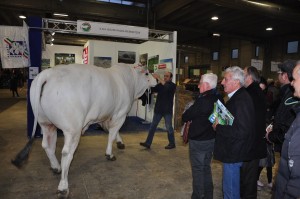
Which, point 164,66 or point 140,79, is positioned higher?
point 164,66

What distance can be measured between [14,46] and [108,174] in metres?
3.87

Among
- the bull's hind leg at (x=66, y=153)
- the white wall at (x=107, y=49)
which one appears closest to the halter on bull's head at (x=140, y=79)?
the bull's hind leg at (x=66, y=153)

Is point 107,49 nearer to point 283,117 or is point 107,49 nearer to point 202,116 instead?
point 202,116

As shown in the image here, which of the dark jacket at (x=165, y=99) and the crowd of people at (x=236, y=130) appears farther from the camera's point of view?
the dark jacket at (x=165, y=99)

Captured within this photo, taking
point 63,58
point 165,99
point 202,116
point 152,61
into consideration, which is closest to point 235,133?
point 202,116

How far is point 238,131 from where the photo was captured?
8.13 ft

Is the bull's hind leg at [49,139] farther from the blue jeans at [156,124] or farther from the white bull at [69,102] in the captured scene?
the blue jeans at [156,124]

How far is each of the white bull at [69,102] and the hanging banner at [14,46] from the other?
9.15 feet

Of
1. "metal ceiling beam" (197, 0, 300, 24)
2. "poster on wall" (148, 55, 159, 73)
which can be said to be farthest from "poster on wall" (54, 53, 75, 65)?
"metal ceiling beam" (197, 0, 300, 24)

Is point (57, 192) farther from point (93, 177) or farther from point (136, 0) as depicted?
point (136, 0)

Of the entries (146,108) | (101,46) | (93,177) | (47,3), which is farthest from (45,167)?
(47,3)

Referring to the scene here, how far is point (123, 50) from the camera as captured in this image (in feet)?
31.5

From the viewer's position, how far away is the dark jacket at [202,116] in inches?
109

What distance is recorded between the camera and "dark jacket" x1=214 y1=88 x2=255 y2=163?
248 centimetres
